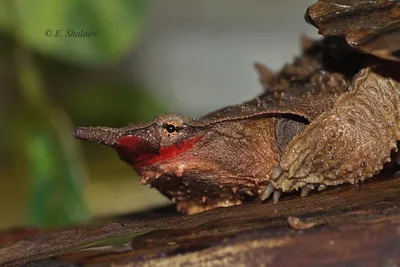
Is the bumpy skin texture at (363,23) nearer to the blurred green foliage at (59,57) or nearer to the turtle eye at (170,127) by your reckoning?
the turtle eye at (170,127)

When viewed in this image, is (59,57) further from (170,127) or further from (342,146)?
(342,146)

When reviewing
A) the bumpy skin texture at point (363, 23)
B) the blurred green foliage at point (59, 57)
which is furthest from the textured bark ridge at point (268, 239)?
the blurred green foliage at point (59, 57)

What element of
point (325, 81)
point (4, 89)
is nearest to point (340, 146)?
point (325, 81)

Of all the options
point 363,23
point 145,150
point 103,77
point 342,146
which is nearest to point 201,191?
point 145,150

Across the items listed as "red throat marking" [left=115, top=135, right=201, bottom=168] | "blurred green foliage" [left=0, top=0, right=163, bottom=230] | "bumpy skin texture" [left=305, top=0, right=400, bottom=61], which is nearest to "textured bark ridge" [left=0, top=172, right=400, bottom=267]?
"red throat marking" [left=115, top=135, right=201, bottom=168]

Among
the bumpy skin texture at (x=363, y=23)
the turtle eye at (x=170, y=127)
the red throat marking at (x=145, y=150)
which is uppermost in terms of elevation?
the bumpy skin texture at (x=363, y=23)

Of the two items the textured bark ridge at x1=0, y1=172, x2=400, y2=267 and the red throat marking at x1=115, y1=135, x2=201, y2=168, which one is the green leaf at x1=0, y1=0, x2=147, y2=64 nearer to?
the red throat marking at x1=115, y1=135, x2=201, y2=168
